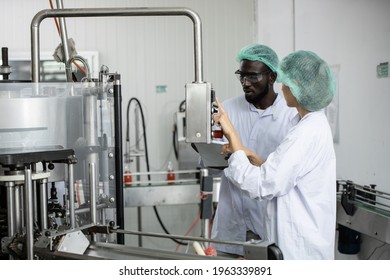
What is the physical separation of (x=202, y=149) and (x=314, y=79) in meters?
0.38

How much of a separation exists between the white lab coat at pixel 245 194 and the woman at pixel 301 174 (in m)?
0.29

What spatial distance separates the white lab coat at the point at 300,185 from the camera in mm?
1325

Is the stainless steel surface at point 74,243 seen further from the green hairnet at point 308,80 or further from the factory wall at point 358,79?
the factory wall at point 358,79

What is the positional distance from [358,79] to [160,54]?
1739mm

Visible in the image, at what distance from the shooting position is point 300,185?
1.36m

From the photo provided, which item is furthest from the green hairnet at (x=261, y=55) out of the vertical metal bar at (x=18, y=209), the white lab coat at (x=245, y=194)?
the vertical metal bar at (x=18, y=209)

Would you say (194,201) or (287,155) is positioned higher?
(287,155)

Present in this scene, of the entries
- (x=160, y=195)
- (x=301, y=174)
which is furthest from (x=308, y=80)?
(x=160, y=195)

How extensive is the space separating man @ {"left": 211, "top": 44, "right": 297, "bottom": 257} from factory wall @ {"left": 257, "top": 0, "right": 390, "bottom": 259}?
438 mm

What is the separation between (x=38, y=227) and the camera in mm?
1146

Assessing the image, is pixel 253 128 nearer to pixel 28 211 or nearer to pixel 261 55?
pixel 261 55

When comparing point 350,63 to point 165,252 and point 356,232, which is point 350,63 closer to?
point 356,232

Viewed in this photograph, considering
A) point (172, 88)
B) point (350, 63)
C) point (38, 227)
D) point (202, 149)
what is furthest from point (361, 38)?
point (172, 88)

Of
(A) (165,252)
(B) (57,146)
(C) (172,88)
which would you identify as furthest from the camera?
(C) (172,88)
